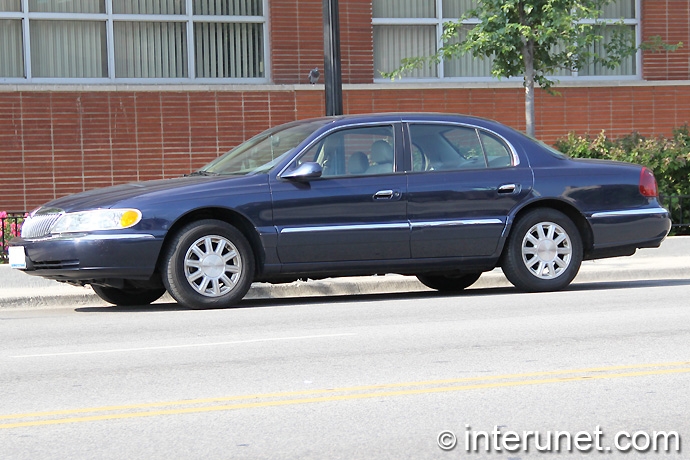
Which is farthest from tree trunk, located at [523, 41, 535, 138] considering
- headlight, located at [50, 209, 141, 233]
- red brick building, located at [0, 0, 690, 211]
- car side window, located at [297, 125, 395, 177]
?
headlight, located at [50, 209, 141, 233]

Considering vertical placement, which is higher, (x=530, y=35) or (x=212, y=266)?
(x=530, y=35)

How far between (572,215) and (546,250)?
1.47 feet

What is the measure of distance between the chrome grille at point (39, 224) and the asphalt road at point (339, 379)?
75 cm

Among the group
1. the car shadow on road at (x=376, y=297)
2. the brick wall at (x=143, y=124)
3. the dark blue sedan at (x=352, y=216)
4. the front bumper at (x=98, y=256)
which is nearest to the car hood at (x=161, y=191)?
the dark blue sedan at (x=352, y=216)

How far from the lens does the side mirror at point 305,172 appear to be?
1042cm

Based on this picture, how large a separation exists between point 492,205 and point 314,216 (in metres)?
1.67

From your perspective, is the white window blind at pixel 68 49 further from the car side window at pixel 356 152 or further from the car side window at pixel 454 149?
the car side window at pixel 454 149

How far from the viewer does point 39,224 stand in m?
10.4

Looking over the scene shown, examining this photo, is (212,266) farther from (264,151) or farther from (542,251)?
(542,251)

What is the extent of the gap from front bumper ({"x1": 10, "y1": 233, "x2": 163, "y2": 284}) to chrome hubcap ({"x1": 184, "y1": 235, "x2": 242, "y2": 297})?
0.31 m

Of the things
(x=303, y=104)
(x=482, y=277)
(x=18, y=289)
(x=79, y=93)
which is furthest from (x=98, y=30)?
(x=482, y=277)

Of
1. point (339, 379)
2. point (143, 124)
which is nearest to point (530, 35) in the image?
point (143, 124)

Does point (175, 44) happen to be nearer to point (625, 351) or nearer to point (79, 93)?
point (79, 93)

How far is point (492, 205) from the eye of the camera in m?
11.1
